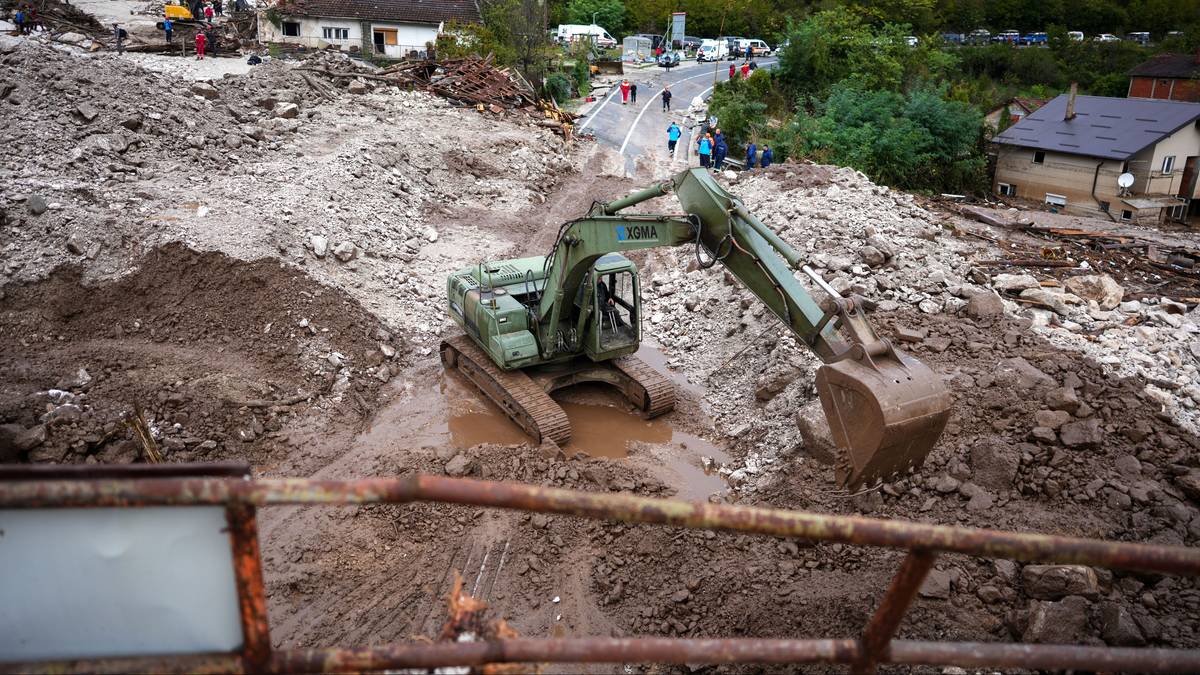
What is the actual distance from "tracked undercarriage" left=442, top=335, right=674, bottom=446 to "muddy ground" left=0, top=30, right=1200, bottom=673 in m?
0.34

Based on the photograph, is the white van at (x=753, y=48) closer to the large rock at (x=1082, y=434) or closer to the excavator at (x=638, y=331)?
the excavator at (x=638, y=331)

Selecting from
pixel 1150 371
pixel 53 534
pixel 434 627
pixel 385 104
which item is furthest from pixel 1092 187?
pixel 53 534

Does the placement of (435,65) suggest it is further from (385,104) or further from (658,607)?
(658,607)

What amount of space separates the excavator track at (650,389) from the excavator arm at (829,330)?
7.57ft

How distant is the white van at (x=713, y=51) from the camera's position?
50.0 meters

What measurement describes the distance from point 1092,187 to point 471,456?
1075 inches

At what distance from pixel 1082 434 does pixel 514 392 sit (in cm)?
677

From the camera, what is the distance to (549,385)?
11.6 m

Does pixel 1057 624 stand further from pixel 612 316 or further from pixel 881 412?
pixel 612 316

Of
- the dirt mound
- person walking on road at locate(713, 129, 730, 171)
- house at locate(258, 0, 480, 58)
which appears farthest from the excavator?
house at locate(258, 0, 480, 58)

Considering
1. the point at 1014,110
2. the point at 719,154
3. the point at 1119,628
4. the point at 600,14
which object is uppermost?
the point at 600,14

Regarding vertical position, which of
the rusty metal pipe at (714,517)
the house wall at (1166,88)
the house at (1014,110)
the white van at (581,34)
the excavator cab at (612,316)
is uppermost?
the white van at (581,34)

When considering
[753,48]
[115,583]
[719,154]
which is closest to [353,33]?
[719,154]

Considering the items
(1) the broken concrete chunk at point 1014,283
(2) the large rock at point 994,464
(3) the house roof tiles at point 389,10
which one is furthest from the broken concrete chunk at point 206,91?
(2) the large rock at point 994,464
